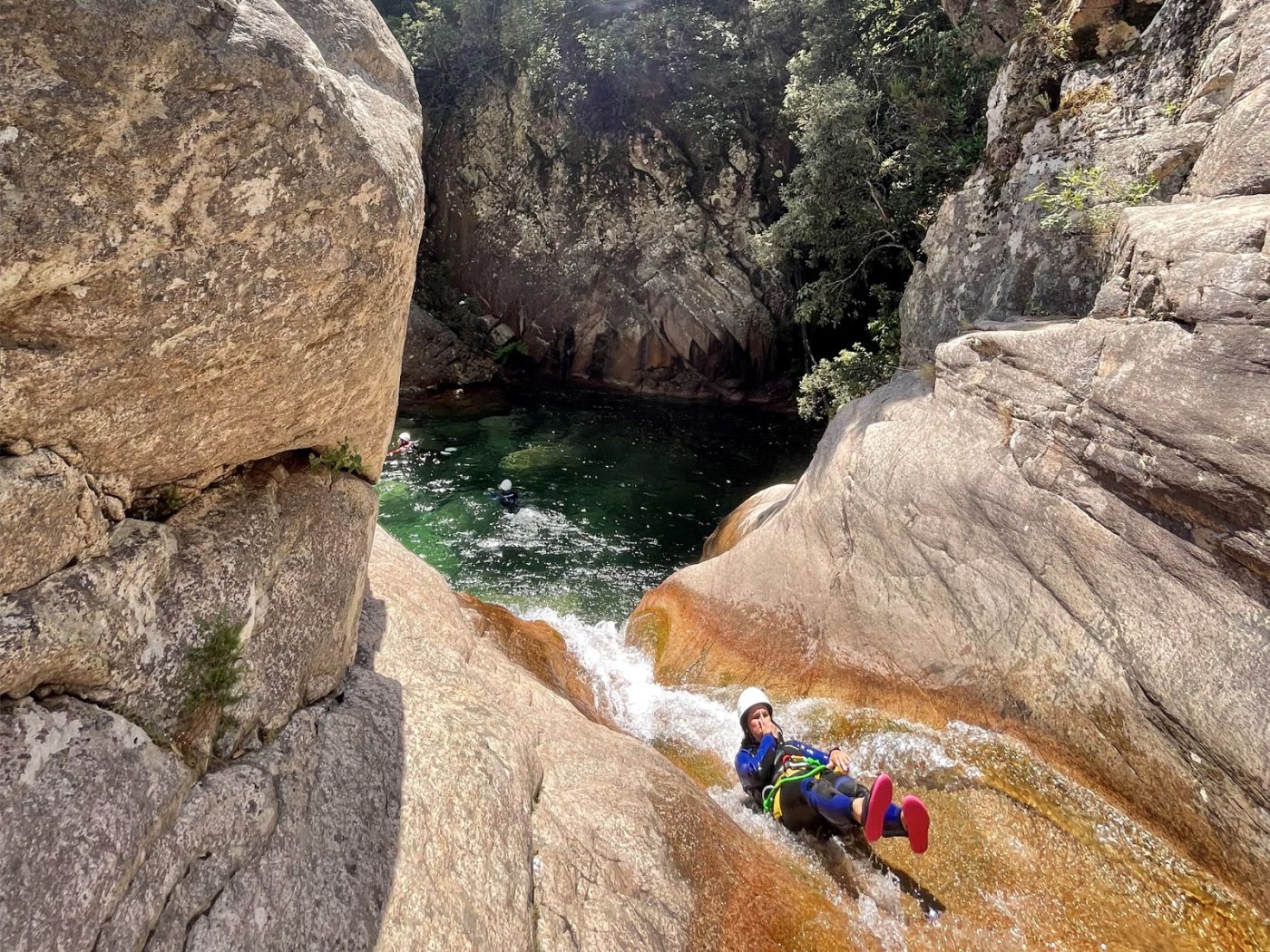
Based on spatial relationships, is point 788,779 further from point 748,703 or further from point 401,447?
point 401,447

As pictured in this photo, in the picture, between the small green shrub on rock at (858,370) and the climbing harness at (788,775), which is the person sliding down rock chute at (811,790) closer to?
the climbing harness at (788,775)

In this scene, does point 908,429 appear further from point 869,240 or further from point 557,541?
point 869,240

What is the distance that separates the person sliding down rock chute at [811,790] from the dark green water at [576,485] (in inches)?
197

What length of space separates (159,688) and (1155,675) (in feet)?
22.4

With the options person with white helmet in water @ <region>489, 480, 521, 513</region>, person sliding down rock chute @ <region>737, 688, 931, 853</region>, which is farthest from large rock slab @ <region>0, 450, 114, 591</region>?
person with white helmet in water @ <region>489, 480, 521, 513</region>

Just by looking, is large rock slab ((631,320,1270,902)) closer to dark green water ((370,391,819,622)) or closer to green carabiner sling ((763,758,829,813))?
green carabiner sling ((763,758,829,813))

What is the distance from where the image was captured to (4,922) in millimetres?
2285

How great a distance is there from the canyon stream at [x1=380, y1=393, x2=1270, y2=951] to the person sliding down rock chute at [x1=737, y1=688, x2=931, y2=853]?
281mm

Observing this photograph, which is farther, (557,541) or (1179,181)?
(557,541)

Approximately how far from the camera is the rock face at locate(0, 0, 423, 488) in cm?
246

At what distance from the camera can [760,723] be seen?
631 centimetres

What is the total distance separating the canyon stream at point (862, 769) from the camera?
14.6ft

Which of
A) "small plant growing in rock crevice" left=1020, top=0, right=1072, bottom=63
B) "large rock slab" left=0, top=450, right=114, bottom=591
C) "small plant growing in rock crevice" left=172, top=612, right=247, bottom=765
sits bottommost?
"small plant growing in rock crevice" left=172, top=612, right=247, bottom=765

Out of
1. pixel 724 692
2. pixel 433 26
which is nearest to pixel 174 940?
pixel 724 692
